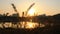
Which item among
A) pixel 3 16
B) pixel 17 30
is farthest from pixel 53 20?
pixel 3 16

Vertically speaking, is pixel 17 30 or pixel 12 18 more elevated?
pixel 12 18

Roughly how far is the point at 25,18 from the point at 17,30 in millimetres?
593

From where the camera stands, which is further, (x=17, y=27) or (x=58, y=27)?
(x=17, y=27)

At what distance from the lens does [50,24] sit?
22.4 ft

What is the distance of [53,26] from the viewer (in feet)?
22.0

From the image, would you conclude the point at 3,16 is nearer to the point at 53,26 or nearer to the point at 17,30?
the point at 17,30

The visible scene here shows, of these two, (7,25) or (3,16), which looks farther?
(7,25)

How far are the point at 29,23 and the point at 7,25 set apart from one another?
40.0 inches

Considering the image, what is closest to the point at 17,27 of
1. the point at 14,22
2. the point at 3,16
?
the point at 14,22

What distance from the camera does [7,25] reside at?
24.8 ft

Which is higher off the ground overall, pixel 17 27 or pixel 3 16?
pixel 3 16

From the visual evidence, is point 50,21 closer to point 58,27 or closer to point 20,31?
point 58,27

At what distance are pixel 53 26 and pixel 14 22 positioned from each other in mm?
1579

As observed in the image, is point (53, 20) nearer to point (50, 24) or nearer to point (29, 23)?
point (50, 24)
